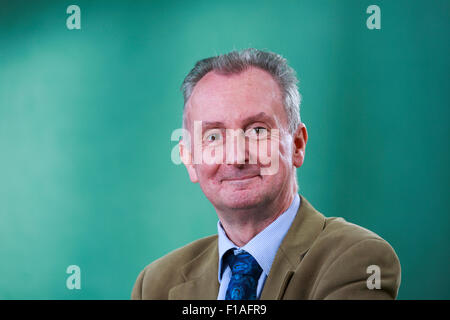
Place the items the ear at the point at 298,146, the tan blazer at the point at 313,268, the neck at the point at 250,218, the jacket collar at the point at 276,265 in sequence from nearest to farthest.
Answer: the tan blazer at the point at 313,268 → the jacket collar at the point at 276,265 → the neck at the point at 250,218 → the ear at the point at 298,146

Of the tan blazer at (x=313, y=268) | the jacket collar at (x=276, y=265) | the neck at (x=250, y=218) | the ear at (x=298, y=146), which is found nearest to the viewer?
the tan blazer at (x=313, y=268)

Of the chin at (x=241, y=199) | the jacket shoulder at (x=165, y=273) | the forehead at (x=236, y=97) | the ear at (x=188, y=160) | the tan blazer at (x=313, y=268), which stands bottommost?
the jacket shoulder at (x=165, y=273)

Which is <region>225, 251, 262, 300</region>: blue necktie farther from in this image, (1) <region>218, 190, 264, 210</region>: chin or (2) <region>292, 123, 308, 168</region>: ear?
(2) <region>292, 123, 308, 168</region>: ear

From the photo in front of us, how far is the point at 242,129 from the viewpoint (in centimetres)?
121

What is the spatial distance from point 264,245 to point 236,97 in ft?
1.33

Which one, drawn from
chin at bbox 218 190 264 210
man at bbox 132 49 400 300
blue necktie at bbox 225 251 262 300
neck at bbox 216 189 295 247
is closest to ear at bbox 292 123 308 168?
man at bbox 132 49 400 300

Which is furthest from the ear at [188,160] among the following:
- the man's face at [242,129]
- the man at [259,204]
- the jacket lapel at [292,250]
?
the jacket lapel at [292,250]

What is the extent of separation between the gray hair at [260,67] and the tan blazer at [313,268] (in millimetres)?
296

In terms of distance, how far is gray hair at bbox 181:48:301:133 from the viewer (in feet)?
4.29

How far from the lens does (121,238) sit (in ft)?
7.43

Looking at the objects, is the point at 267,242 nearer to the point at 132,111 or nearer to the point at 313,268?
the point at 313,268

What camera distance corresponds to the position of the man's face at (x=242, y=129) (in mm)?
1225

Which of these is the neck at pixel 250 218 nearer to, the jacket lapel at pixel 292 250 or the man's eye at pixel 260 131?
the jacket lapel at pixel 292 250

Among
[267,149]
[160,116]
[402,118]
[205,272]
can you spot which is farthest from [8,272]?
[402,118]
